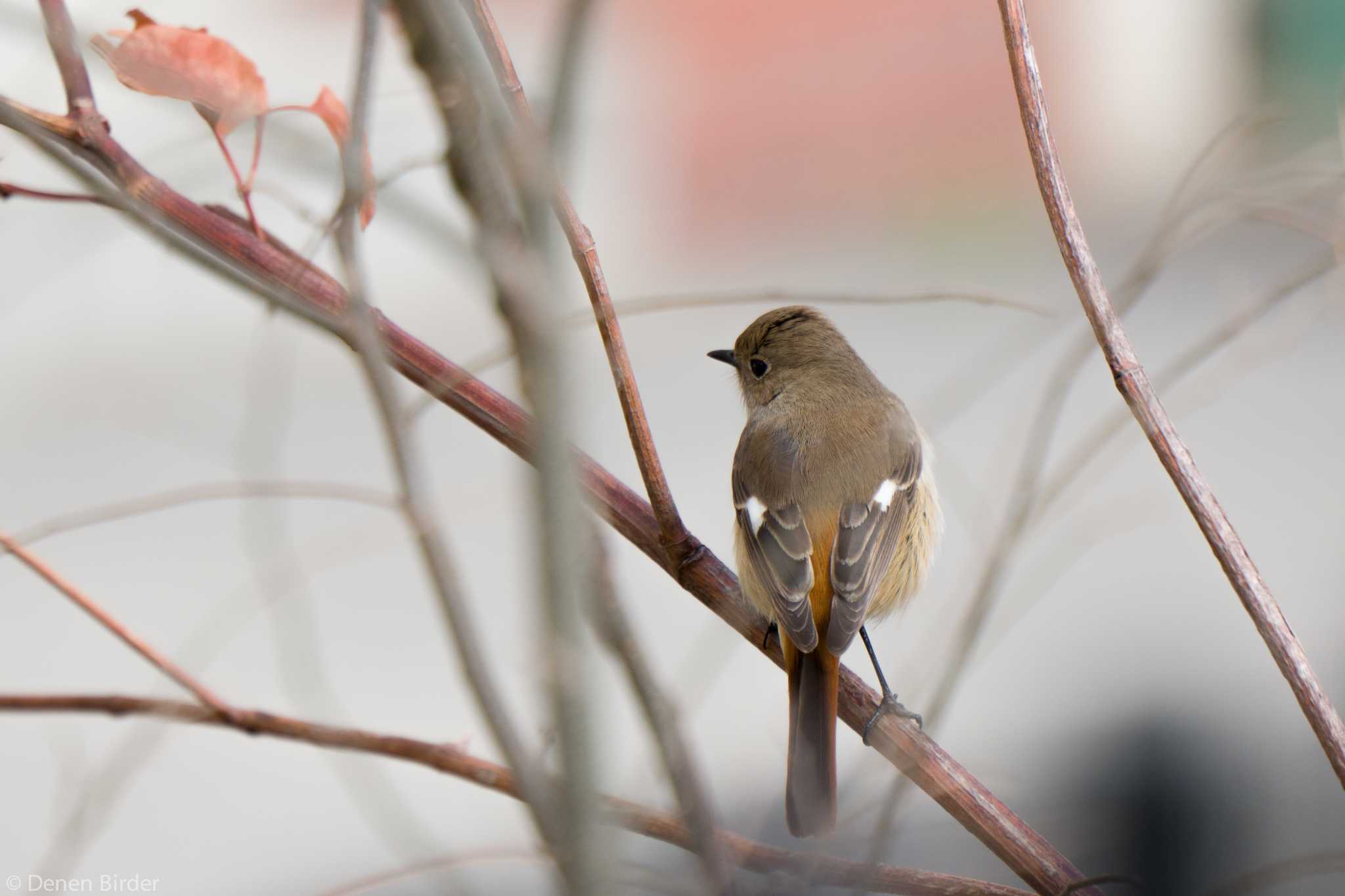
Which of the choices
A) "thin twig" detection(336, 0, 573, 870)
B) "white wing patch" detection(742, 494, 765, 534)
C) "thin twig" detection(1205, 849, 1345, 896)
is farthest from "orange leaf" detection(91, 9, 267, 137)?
"white wing patch" detection(742, 494, 765, 534)

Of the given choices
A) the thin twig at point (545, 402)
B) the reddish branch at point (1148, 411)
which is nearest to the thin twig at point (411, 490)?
the thin twig at point (545, 402)

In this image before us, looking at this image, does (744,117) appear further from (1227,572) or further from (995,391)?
(1227,572)

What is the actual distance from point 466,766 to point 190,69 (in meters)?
0.50

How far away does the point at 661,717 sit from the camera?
523 millimetres

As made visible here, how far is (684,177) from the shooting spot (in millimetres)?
9062

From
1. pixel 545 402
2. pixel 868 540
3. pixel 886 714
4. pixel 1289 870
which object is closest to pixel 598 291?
pixel 545 402

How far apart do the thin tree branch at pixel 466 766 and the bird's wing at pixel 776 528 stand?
2.56 feet

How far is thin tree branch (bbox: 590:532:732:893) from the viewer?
528 mm

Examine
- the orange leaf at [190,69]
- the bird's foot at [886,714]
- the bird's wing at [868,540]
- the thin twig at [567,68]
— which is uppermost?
the bird's wing at [868,540]

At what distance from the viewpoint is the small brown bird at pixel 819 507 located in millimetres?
1627

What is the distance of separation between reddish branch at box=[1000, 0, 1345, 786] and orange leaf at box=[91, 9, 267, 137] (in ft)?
1.68

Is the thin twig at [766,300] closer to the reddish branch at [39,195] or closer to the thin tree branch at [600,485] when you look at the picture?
the thin tree branch at [600,485]

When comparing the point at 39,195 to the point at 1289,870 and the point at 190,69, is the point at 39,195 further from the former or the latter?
the point at 1289,870

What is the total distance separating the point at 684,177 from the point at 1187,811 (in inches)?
252
